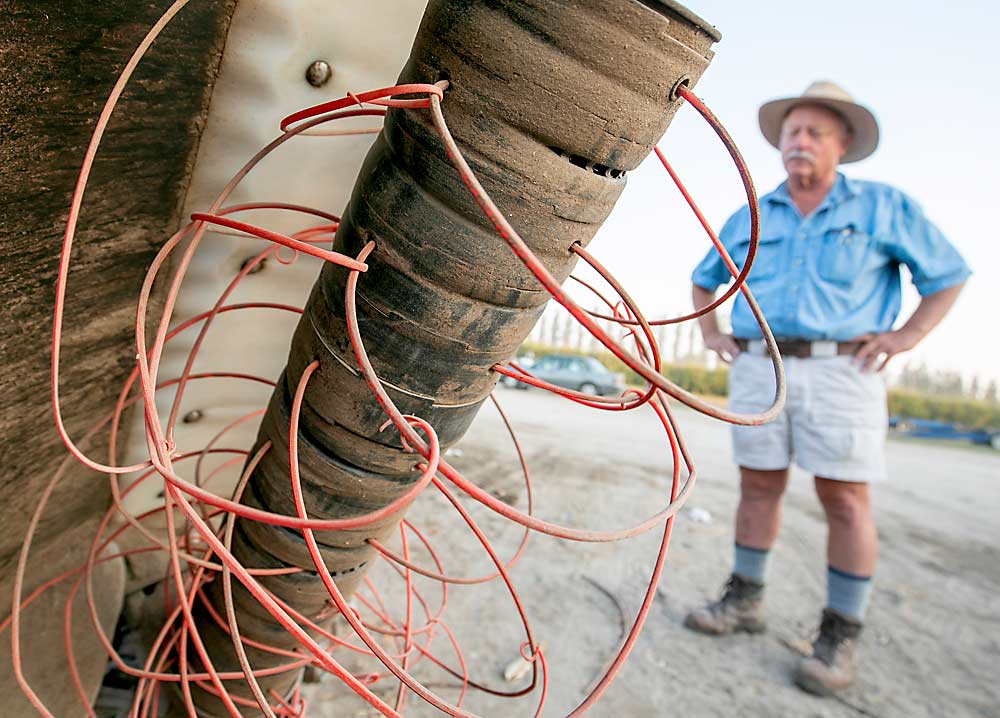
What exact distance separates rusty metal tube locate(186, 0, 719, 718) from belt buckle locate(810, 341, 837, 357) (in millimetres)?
1886

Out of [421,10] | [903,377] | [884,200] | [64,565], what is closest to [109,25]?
[421,10]

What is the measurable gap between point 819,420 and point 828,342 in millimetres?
290

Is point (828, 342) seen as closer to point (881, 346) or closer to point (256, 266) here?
point (881, 346)

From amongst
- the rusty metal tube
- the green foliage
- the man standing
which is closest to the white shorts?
the man standing

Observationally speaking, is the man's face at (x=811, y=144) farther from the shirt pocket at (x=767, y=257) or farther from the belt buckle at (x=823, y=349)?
the belt buckle at (x=823, y=349)

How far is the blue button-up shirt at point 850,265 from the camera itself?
2.49 m

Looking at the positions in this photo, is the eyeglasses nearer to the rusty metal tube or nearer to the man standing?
the man standing

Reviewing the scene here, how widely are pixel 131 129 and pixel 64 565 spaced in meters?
1.33

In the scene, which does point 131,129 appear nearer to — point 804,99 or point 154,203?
point 154,203

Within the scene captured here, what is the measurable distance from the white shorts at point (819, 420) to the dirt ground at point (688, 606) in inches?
27.4

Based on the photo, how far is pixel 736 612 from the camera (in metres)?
2.63

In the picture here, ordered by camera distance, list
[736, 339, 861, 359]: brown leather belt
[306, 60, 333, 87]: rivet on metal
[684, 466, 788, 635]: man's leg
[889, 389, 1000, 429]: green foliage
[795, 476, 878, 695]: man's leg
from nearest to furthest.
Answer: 1. [306, 60, 333, 87]: rivet on metal
2. [795, 476, 878, 695]: man's leg
3. [736, 339, 861, 359]: brown leather belt
4. [684, 466, 788, 635]: man's leg
5. [889, 389, 1000, 429]: green foliage

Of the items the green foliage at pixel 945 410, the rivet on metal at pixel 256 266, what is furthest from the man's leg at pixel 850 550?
the green foliage at pixel 945 410

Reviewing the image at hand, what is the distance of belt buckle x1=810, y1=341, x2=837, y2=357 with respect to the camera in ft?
8.27
